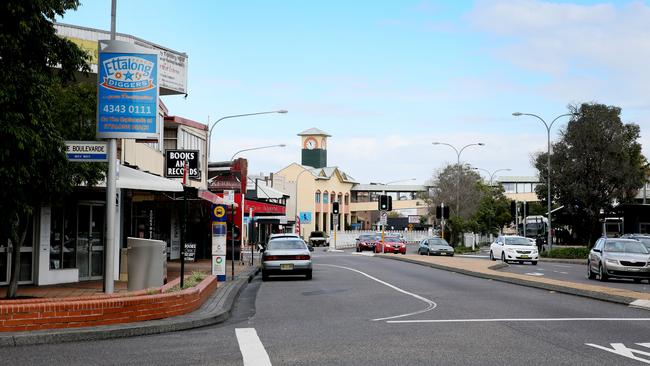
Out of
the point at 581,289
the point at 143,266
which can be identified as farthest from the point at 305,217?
the point at 143,266

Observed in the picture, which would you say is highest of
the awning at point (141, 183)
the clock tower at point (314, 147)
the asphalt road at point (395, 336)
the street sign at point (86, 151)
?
the clock tower at point (314, 147)

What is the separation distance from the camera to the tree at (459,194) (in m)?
74.6

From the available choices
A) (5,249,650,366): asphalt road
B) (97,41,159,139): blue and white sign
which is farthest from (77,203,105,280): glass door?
(97,41,159,139): blue and white sign

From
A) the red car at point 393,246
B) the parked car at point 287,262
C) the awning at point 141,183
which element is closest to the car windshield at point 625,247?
the parked car at point 287,262

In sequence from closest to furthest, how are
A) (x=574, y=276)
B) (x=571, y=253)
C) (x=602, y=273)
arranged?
(x=602, y=273) → (x=574, y=276) → (x=571, y=253)

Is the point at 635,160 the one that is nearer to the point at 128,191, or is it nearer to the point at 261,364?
the point at 128,191

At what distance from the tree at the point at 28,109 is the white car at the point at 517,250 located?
2967cm

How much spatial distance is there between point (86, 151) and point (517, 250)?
30.2 m

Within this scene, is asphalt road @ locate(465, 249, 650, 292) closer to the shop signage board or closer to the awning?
the shop signage board

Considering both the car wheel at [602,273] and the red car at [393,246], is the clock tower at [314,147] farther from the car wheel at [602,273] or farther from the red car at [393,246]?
the car wheel at [602,273]

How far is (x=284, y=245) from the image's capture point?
27031 millimetres

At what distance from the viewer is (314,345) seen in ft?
34.9

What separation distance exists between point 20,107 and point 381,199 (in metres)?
34.5

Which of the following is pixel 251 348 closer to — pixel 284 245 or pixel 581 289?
pixel 581 289
